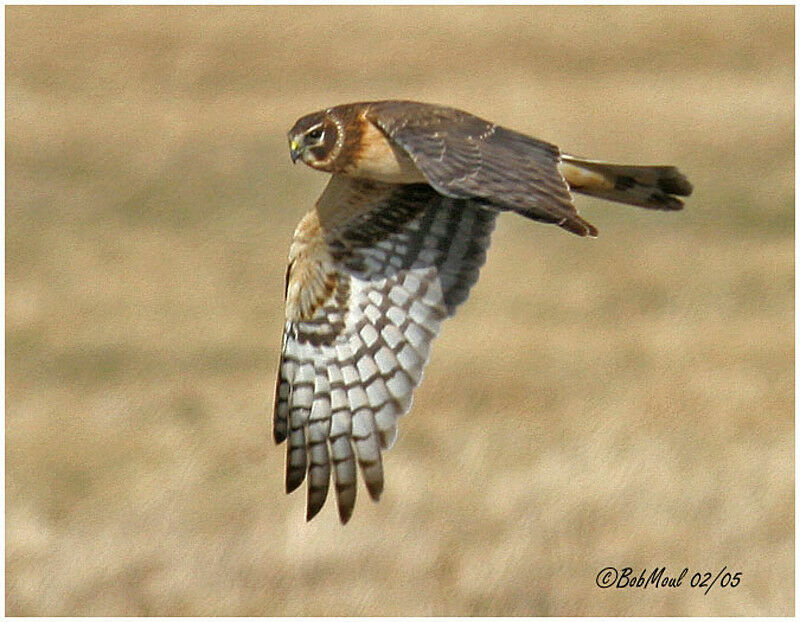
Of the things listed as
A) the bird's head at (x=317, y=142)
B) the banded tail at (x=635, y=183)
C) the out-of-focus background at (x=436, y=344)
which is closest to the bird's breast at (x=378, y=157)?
the bird's head at (x=317, y=142)

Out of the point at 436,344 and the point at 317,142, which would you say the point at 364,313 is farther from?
the point at 436,344

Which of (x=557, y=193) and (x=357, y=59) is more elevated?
(x=557, y=193)

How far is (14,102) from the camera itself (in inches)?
613

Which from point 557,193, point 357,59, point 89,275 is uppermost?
A: point 557,193

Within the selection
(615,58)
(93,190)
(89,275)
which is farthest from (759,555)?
(615,58)

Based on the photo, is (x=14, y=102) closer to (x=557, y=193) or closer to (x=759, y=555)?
(x=759, y=555)

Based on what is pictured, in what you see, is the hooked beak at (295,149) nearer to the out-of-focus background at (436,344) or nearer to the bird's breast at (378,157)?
the bird's breast at (378,157)

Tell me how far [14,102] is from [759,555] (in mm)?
10075

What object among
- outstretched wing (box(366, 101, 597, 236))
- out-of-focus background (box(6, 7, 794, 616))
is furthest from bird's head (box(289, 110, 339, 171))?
out-of-focus background (box(6, 7, 794, 616))

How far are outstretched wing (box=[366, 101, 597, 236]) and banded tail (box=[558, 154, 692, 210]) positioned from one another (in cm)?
40

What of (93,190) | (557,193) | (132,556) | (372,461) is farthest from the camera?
(93,190)

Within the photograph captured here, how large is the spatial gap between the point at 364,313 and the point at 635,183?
95 centimetres

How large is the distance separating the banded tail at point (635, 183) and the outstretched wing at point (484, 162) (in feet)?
1.33

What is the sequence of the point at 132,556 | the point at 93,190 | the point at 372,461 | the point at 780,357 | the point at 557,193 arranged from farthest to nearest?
the point at 93,190
the point at 780,357
the point at 132,556
the point at 372,461
the point at 557,193
